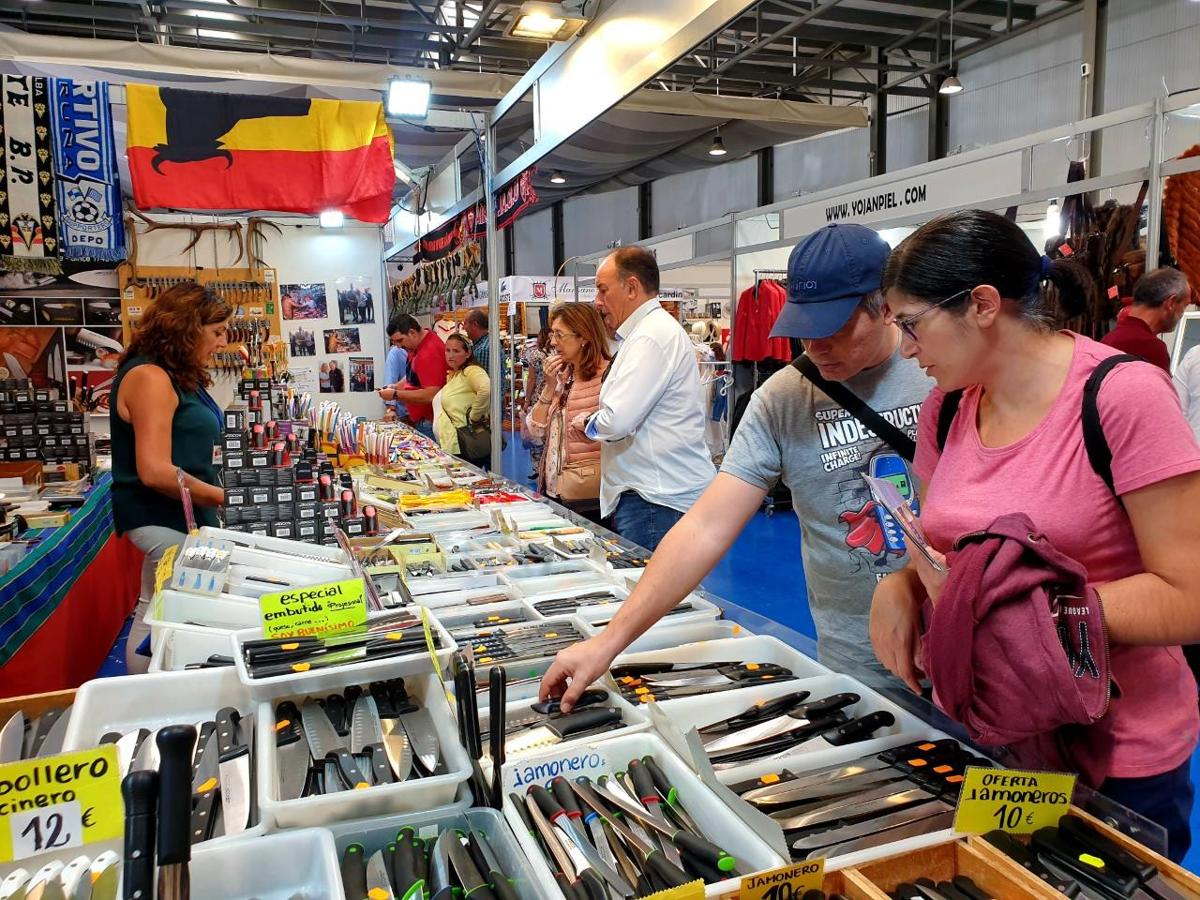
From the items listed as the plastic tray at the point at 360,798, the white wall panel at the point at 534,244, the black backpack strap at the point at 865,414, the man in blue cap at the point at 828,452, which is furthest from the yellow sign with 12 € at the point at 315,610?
the white wall panel at the point at 534,244

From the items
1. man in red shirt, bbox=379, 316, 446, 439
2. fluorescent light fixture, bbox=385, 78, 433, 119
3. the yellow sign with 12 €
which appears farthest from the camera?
man in red shirt, bbox=379, 316, 446, 439

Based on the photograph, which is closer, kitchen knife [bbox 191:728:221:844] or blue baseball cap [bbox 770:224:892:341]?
kitchen knife [bbox 191:728:221:844]

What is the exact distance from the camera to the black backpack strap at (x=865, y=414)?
1.88 meters

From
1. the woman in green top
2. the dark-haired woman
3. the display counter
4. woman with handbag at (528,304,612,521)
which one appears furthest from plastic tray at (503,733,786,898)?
the display counter

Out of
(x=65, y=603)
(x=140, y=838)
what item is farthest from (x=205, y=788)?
(x=65, y=603)

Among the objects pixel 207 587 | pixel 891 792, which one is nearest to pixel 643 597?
pixel 891 792

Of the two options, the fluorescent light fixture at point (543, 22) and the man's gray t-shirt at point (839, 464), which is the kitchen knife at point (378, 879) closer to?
the man's gray t-shirt at point (839, 464)

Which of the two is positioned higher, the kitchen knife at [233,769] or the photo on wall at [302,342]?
the photo on wall at [302,342]

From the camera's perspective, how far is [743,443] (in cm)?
199

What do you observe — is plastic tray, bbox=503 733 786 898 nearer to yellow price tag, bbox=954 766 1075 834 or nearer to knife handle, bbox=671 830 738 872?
knife handle, bbox=671 830 738 872

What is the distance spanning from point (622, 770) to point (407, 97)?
498 centimetres

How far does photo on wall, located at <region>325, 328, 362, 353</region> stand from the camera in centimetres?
914

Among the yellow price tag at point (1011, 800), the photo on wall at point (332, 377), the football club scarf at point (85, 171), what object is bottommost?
the yellow price tag at point (1011, 800)

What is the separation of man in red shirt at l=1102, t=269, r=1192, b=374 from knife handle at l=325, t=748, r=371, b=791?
13.0 ft
